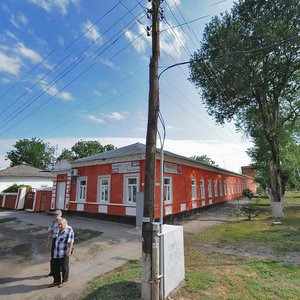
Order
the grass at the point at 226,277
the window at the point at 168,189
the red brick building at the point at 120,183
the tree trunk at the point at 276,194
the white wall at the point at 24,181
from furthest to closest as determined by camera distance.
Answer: the white wall at the point at 24,181 < the tree trunk at the point at 276,194 < the window at the point at 168,189 < the red brick building at the point at 120,183 < the grass at the point at 226,277

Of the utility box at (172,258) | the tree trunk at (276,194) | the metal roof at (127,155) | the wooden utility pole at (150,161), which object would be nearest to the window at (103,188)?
the metal roof at (127,155)

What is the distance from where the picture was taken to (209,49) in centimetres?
1619

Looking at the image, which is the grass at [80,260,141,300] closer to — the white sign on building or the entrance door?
the white sign on building

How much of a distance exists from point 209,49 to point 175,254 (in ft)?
48.4

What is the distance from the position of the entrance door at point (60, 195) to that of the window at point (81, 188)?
1.74 m

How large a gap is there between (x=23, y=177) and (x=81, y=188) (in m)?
18.2

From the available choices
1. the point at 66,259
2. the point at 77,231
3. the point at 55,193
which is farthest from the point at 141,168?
the point at 55,193

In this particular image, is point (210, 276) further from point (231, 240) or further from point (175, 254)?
point (231, 240)

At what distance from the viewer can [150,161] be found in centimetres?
529

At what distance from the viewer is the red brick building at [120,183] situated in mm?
13531

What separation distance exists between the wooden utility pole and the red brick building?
7379mm

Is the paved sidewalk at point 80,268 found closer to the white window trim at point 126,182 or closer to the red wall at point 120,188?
the white window trim at point 126,182

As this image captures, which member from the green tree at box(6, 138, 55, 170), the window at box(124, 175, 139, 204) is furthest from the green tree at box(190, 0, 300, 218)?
the green tree at box(6, 138, 55, 170)

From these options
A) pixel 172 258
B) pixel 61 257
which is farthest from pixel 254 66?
pixel 61 257
